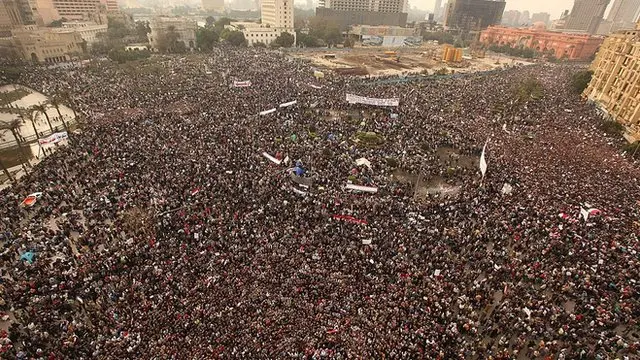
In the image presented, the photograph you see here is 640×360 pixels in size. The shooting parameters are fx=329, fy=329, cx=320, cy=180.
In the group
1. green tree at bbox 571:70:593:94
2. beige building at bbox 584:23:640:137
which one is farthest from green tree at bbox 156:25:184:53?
beige building at bbox 584:23:640:137

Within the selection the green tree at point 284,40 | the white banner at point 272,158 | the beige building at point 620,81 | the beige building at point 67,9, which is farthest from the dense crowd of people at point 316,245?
the beige building at point 67,9

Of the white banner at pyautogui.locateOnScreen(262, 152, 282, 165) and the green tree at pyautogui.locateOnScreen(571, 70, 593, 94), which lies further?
the green tree at pyautogui.locateOnScreen(571, 70, 593, 94)

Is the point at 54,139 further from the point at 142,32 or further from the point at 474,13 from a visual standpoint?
the point at 474,13

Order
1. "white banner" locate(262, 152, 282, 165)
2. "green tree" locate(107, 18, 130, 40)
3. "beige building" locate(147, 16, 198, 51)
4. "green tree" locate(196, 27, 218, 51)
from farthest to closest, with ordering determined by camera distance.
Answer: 1. "green tree" locate(107, 18, 130, 40)
2. "beige building" locate(147, 16, 198, 51)
3. "green tree" locate(196, 27, 218, 51)
4. "white banner" locate(262, 152, 282, 165)

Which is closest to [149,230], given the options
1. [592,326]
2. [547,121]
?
[592,326]

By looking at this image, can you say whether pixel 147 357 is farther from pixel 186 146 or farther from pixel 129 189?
pixel 186 146

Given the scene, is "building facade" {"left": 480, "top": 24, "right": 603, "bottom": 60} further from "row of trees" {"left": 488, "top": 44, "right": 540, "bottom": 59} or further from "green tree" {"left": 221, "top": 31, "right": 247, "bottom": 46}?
"green tree" {"left": 221, "top": 31, "right": 247, "bottom": 46}
